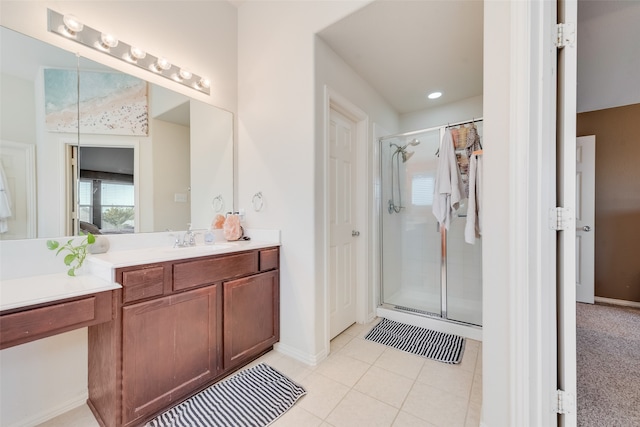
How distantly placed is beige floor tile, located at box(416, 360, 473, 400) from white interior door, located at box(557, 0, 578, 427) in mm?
547

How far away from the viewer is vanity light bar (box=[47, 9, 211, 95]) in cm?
144

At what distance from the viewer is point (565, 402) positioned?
116 centimetres

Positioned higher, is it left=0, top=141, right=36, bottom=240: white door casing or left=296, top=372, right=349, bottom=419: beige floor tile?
left=0, top=141, right=36, bottom=240: white door casing

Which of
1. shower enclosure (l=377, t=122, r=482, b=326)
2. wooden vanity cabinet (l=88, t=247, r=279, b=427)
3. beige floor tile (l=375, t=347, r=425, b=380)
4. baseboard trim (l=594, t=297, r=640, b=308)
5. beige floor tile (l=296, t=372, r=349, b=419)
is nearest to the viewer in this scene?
wooden vanity cabinet (l=88, t=247, r=279, b=427)

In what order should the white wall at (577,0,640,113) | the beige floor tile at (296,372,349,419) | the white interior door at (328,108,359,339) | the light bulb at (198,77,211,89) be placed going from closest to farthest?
the beige floor tile at (296,372,349,419)
the white wall at (577,0,640,113)
the light bulb at (198,77,211,89)
the white interior door at (328,108,359,339)

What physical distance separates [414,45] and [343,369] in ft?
8.62

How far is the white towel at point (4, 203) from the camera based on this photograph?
130 centimetres

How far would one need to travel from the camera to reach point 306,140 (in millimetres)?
1917

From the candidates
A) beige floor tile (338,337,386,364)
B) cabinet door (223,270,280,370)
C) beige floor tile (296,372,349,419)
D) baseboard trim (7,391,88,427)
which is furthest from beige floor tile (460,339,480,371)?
baseboard trim (7,391,88,427)

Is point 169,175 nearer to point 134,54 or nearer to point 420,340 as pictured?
point 134,54

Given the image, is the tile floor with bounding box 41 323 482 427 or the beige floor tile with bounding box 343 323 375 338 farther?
→ the beige floor tile with bounding box 343 323 375 338

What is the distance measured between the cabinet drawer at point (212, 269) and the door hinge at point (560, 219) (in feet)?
5.68

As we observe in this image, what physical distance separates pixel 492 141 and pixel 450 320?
1.88 meters

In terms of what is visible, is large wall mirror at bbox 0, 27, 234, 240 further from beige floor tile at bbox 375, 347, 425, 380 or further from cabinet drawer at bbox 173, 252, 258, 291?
beige floor tile at bbox 375, 347, 425, 380
